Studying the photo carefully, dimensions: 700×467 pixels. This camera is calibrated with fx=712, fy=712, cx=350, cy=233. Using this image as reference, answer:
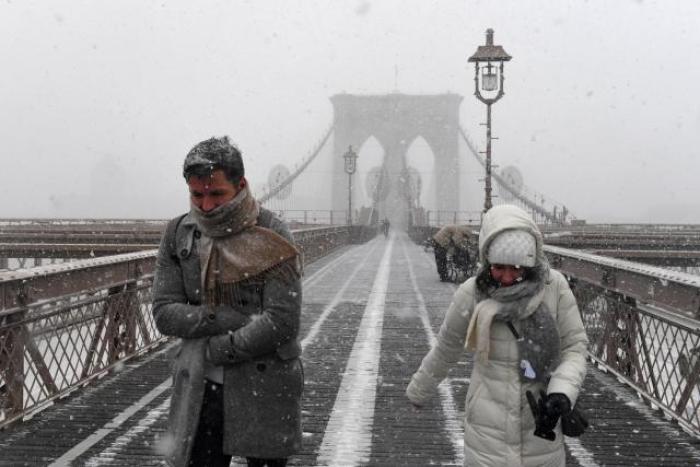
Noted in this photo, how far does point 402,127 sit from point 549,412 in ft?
318

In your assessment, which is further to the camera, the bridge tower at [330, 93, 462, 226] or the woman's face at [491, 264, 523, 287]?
the bridge tower at [330, 93, 462, 226]

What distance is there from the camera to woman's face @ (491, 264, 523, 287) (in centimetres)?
262

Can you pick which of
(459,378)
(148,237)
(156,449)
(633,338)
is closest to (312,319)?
(459,378)

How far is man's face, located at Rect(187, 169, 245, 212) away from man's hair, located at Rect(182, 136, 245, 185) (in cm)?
2

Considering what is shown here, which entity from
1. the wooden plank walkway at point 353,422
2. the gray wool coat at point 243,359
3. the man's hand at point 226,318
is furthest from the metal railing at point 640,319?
the man's hand at point 226,318

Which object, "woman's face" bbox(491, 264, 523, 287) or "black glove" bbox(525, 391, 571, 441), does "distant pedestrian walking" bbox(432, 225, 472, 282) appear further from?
"black glove" bbox(525, 391, 571, 441)

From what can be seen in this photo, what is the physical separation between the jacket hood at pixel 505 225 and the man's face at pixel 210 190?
0.94 m

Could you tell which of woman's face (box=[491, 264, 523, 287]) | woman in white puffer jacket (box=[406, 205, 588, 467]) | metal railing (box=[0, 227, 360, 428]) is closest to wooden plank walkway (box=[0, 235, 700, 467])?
metal railing (box=[0, 227, 360, 428])

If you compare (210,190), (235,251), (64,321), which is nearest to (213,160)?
(210,190)

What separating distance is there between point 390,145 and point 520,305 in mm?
95946

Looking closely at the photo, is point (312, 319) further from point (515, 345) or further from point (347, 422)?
point (515, 345)

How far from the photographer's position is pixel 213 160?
2504 mm

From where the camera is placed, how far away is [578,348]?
2686mm

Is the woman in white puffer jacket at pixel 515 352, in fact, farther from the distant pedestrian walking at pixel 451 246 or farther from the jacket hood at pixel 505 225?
the distant pedestrian walking at pixel 451 246
